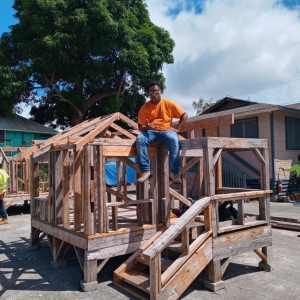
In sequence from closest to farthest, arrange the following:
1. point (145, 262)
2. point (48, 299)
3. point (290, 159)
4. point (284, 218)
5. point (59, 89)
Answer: point (48, 299) < point (145, 262) < point (284, 218) < point (290, 159) < point (59, 89)

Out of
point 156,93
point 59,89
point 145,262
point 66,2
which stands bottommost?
point 145,262

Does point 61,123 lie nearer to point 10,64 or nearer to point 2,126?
point 2,126

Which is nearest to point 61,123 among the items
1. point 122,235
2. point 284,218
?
point 284,218

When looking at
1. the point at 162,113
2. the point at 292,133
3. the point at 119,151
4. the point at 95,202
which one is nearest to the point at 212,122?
the point at 162,113

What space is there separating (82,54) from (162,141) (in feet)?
51.0

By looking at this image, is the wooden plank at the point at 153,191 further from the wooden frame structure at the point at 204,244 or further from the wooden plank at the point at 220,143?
the wooden plank at the point at 220,143

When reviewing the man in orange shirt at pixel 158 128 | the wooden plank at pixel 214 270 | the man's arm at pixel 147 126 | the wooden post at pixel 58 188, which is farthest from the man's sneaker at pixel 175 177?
the wooden post at pixel 58 188

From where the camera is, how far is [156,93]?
5.79m

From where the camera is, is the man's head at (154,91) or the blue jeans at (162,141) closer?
the blue jeans at (162,141)

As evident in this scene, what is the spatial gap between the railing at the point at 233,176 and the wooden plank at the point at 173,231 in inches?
424

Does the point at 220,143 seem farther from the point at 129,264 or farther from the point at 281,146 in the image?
the point at 281,146

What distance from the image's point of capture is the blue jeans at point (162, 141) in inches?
221

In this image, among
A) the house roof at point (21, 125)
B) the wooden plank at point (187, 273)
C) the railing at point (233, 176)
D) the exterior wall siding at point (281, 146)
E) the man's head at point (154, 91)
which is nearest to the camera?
the wooden plank at point (187, 273)

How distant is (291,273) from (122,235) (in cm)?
307
